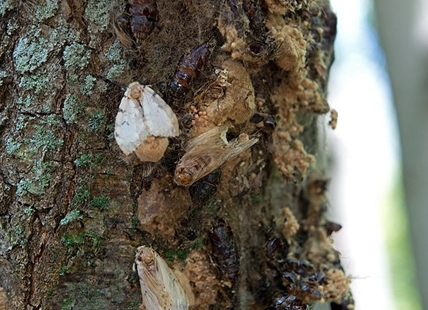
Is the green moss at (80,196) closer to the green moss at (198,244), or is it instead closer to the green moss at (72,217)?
the green moss at (72,217)

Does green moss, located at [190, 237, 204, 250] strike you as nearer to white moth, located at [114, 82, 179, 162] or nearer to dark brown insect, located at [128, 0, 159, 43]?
white moth, located at [114, 82, 179, 162]

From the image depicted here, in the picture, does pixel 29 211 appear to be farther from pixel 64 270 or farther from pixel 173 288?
pixel 173 288

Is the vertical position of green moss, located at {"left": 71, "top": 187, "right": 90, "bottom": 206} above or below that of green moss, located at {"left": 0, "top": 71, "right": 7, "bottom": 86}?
below

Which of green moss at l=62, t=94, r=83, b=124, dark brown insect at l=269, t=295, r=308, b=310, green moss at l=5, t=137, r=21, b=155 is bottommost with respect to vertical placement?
dark brown insect at l=269, t=295, r=308, b=310

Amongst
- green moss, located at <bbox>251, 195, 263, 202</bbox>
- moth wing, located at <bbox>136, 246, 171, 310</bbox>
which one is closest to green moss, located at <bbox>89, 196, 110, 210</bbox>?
moth wing, located at <bbox>136, 246, 171, 310</bbox>

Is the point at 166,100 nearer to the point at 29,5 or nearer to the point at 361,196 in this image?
the point at 29,5

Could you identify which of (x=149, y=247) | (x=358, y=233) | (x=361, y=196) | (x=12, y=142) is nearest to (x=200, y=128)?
(x=149, y=247)

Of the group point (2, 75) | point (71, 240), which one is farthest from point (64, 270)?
point (2, 75)
